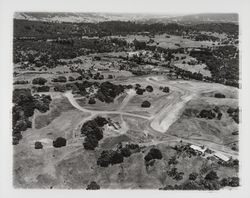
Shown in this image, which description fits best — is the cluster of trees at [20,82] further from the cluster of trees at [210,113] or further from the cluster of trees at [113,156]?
the cluster of trees at [210,113]

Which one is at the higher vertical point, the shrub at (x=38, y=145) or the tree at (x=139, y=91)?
the tree at (x=139, y=91)

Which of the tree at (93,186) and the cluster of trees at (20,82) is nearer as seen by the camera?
the tree at (93,186)

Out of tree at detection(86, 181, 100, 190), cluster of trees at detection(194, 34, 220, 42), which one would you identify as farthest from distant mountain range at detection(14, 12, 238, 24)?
tree at detection(86, 181, 100, 190)

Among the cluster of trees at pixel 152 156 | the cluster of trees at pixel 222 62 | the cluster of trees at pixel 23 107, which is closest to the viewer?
the cluster of trees at pixel 23 107

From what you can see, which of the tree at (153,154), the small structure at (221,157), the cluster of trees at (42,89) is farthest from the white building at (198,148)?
the cluster of trees at (42,89)
